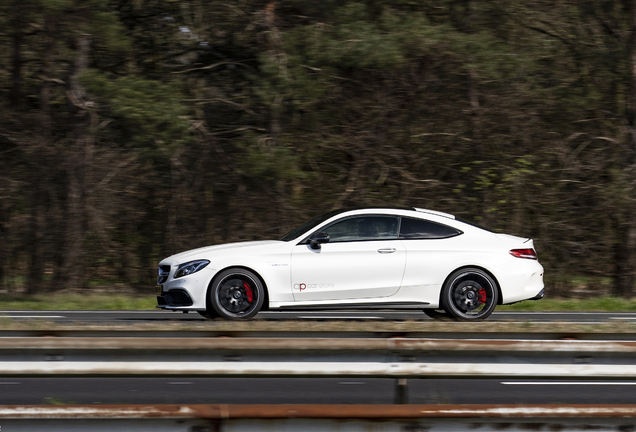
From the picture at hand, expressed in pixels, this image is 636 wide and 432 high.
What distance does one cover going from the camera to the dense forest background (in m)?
15.5

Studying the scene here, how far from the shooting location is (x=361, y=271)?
408 inches

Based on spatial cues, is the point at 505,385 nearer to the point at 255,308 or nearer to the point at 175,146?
the point at 255,308

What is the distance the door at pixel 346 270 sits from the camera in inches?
406

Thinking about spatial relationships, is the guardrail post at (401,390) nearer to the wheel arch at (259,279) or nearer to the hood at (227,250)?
the wheel arch at (259,279)

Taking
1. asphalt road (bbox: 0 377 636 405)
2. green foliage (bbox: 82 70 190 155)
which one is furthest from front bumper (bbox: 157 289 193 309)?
green foliage (bbox: 82 70 190 155)

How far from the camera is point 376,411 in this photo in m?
3.58

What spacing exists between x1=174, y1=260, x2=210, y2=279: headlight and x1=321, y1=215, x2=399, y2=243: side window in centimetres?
164

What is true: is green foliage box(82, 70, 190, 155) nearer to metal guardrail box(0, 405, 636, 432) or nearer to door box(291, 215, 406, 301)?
door box(291, 215, 406, 301)

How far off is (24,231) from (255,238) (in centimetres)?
443

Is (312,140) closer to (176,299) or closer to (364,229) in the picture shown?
(364,229)

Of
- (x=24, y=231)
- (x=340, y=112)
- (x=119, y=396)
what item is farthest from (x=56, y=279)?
(x=119, y=396)

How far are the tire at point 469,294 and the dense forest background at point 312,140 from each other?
5.19 metres

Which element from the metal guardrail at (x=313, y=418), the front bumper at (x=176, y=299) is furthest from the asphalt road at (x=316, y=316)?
the metal guardrail at (x=313, y=418)

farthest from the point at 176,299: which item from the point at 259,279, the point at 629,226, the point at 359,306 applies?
the point at 629,226
